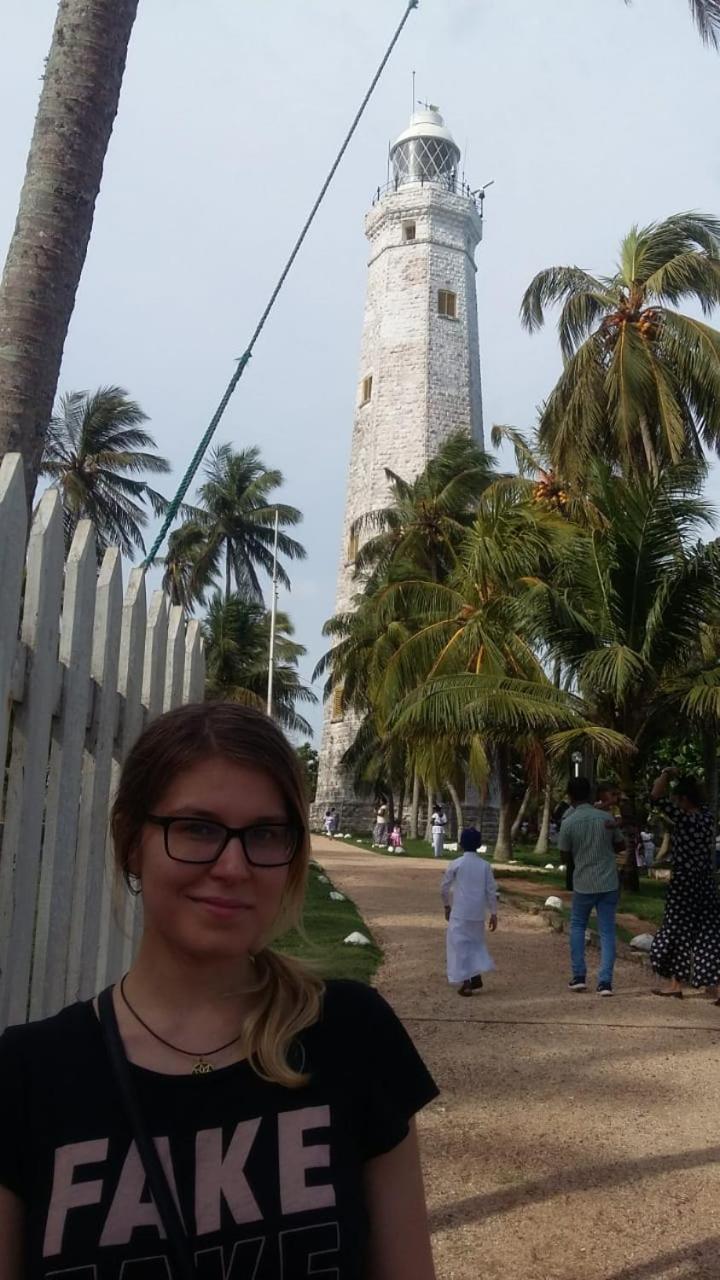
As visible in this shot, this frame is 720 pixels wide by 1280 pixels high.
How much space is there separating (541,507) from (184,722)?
1966 cm

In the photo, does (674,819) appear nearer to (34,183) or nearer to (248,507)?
(34,183)

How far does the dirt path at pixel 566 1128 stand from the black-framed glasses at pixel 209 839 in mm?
2511

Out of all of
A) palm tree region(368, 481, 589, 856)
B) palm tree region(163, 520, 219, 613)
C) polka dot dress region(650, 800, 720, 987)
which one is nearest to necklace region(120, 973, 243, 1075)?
polka dot dress region(650, 800, 720, 987)

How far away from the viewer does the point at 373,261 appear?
42.0 metres

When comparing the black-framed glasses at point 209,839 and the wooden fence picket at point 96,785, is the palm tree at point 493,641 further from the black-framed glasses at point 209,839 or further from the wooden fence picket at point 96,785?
the black-framed glasses at point 209,839

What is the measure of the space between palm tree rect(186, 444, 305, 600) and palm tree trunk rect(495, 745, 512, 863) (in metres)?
19.4

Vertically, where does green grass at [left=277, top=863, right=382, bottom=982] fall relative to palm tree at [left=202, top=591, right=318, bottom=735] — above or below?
below

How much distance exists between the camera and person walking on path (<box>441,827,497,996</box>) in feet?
28.1

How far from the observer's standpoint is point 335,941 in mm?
10445

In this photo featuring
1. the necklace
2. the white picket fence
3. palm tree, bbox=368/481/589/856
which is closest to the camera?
the necklace

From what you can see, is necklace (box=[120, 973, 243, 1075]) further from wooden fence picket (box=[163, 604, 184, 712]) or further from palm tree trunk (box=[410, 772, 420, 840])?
palm tree trunk (box=[410, 772, 420, 840])

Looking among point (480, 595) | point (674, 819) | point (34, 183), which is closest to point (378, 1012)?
point (34, 183)

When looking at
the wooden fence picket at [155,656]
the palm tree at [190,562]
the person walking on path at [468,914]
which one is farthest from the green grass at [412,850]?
the wooden fence picket at [155,656]

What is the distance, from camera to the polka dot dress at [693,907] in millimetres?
8406
